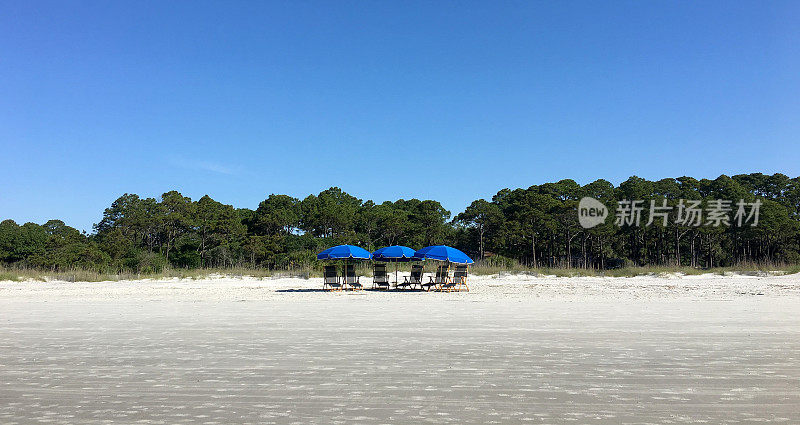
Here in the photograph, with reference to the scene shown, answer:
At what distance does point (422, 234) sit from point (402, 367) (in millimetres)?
40279

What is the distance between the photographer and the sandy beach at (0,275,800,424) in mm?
3844

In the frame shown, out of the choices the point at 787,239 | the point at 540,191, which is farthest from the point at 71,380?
the point at 540,191

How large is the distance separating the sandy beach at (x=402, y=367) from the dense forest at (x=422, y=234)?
24.9 m

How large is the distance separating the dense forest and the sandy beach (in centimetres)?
2487

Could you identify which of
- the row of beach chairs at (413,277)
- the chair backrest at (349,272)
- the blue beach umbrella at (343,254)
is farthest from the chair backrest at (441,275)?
the chair backrest at (349,272)

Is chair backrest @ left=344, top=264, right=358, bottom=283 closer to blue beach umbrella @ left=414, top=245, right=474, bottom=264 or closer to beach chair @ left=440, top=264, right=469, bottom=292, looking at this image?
blue beach umbrella @ left=414, top=245, right=474, bottom=264

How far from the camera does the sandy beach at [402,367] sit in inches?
151

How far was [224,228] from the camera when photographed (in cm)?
3975

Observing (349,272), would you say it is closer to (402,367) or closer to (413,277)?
(413,277)

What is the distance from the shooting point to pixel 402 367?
17.5 ft

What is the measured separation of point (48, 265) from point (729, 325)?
3589cm

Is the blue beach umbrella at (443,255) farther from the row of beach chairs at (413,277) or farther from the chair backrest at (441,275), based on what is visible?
the chair backrest at (441,275)

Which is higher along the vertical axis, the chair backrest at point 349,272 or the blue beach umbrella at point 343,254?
the blue beach umbrella at point 343,254

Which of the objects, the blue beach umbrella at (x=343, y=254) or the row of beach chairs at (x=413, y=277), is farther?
the row of beach chairs at (x=413, y=277)
